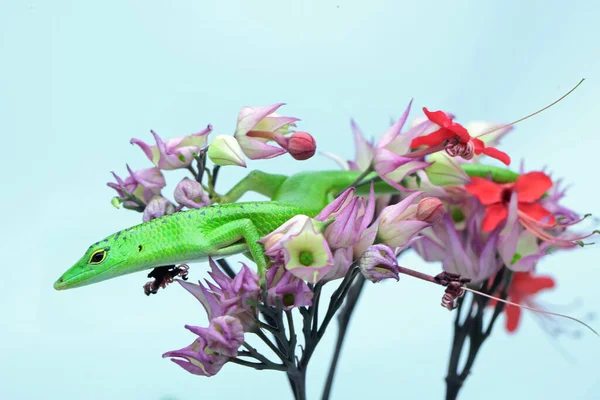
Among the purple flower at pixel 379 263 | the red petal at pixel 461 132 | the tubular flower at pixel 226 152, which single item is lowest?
the purple flower at pixel 379 263

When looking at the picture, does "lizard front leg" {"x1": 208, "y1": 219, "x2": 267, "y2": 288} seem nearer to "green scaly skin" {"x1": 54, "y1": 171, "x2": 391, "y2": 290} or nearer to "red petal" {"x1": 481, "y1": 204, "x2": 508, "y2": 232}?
"green scaly skin" {"x1": 54, "y1": 171, "x2": 391, "y2": 290}

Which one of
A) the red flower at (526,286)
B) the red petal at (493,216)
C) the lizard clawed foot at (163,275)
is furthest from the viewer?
the red flower at (526,286)

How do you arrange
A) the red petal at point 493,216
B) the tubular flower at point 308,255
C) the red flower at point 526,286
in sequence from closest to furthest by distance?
the tubular flower at point 308,255
the red petal at point 493,216
the red flower at point 526,286

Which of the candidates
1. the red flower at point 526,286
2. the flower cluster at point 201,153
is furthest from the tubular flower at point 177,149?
the red flower at point 526,286

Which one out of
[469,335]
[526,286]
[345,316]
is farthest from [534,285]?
[345,316]

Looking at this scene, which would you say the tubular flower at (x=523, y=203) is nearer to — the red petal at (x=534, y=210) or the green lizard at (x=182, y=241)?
the red petal at (x=534, y=210)

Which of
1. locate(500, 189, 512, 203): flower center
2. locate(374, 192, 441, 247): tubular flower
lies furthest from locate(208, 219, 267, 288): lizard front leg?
locate(500, 189, 512, 203): flower center

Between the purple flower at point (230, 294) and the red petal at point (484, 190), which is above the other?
the red petal at point (484, 190)

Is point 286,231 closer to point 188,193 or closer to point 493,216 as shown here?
point 188,193
